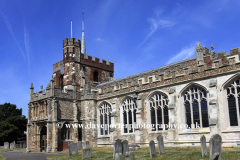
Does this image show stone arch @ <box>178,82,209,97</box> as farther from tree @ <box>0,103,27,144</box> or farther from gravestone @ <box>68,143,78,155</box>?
tree @ <box>0,103,27,144</box>

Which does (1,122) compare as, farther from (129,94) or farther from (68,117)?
(129,94)

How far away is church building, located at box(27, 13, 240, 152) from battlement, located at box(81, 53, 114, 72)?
19 centimetres

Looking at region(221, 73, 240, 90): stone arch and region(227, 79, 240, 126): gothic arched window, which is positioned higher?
region(221, 73, 240, 90): stone arch

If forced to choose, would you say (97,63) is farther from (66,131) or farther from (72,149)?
(72,149)

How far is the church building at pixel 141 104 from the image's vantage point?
1788 centimetres

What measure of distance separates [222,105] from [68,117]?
15438 mm

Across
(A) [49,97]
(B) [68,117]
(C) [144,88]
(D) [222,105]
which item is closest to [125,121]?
(C) [144,88]

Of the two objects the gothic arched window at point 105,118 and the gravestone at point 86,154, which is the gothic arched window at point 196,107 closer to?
the gravestone at point 86,154

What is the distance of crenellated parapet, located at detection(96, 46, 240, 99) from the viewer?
18031 mm

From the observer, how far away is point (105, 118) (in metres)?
27.0

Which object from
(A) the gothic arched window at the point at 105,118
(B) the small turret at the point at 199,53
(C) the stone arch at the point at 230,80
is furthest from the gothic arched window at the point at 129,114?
(C) the stone arch at the point at 230,80

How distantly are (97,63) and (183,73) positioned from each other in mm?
16414

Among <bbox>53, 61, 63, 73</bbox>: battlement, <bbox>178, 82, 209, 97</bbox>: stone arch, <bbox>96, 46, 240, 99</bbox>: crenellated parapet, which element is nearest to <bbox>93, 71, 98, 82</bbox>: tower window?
<bbox>53, 61, 63, 73</bbox>: battlement

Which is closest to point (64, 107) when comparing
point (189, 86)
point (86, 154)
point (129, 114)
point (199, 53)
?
point (129, 114)
